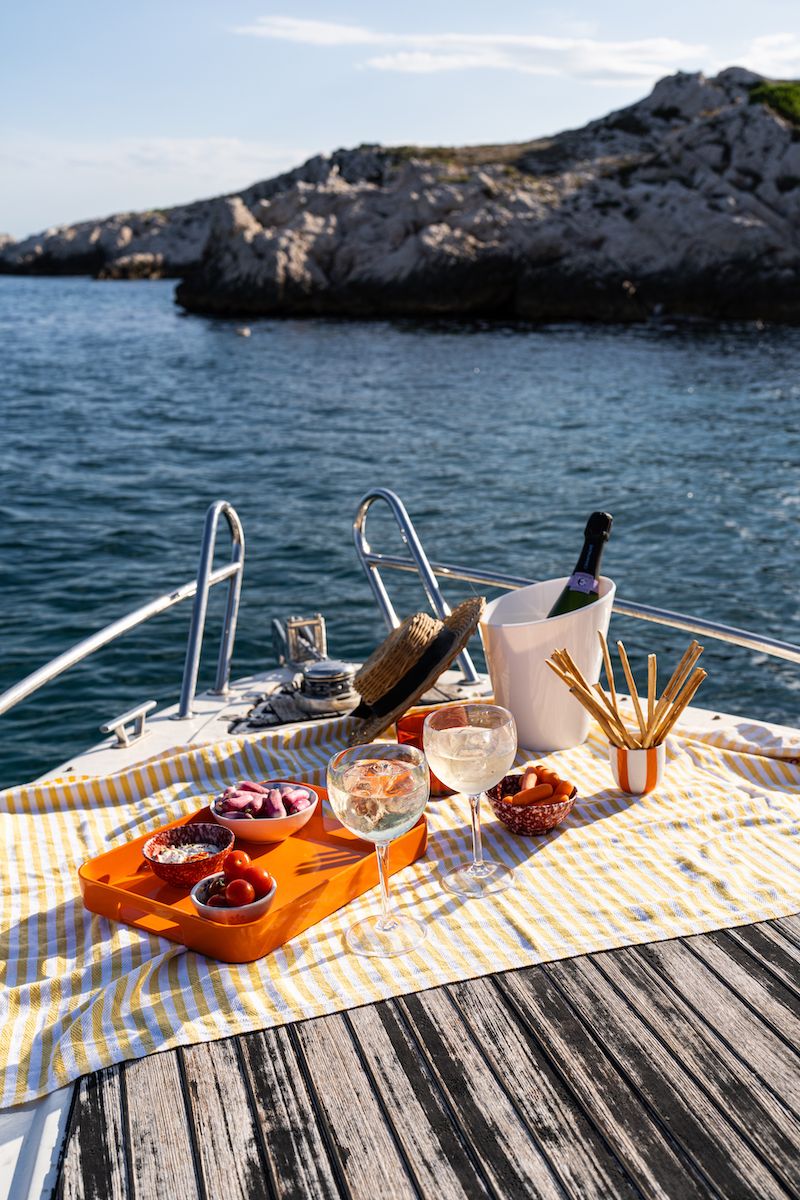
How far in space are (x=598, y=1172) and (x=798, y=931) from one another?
3.18 feet

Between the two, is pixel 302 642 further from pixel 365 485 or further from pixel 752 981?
pixel 365 485

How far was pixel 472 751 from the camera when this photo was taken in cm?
265

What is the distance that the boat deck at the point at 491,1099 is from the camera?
74.7 inches

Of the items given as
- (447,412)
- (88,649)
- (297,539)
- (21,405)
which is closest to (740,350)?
(447,412)

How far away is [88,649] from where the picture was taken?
12.3ft

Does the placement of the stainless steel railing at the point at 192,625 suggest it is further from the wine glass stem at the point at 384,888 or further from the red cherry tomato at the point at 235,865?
the wine glass stem at the point at 384,888

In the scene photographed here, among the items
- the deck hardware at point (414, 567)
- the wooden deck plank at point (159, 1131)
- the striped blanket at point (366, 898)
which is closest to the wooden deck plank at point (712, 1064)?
the striped blanket at point (366, 898)

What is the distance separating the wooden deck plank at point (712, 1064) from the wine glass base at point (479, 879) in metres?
0.41

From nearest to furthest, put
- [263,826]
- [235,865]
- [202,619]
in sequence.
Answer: [235,865]
[263,826]
[202,619]

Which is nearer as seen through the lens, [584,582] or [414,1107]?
[414,1107]

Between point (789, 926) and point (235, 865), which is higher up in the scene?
point (235, 865)

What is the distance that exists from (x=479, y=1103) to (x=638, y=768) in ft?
5.04

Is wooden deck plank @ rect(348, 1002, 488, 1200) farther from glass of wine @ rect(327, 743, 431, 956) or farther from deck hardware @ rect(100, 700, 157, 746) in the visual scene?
deck hardware @ rect(100, 700, 157, 746)

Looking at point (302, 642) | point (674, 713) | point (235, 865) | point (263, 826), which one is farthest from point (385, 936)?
point (302, 642)
